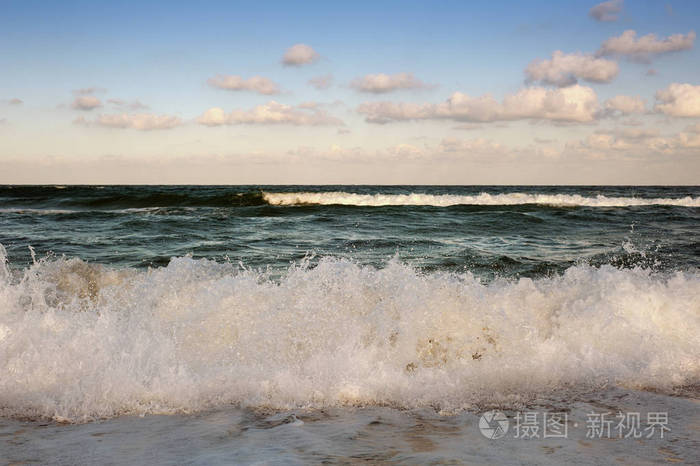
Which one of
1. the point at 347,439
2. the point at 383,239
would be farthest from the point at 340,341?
the point at 383,239

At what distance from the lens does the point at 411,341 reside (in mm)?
4535

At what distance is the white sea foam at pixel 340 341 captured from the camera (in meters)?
3.69

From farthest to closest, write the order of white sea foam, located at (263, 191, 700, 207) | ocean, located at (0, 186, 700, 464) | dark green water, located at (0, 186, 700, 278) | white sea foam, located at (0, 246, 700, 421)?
1. white sea foam, located at (263, 191, 700, 207)
2. dark green water, located at (0, 186, 700, 278)
3. white sea foam, located at (0, 246, 700, 421)
4. ocean, located at (0, 186, 700, 464)

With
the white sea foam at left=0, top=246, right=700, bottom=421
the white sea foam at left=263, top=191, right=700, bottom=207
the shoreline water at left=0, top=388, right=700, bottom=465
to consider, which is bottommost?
the shoreline water at left=0, top=388, right=700, bottom=465

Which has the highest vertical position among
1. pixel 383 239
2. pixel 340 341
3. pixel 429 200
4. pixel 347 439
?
pixel 429 200

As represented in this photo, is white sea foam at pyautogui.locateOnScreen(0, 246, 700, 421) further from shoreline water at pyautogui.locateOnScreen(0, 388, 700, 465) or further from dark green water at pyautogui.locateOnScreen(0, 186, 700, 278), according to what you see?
dark green water at pyautogui.locateOnScreen(0, 186, 700, 278)

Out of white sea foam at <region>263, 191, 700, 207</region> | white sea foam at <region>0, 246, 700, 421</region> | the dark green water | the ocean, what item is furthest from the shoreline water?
white sea foam at <region>263, 191, 700, 207</region>

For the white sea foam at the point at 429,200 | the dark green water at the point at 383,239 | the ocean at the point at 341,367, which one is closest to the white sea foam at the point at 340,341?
the ocean at the point at 341,367

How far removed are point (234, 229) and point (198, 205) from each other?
1283cm

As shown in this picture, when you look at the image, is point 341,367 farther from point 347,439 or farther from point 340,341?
point 347,439

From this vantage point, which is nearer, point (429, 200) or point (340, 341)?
point (340, 341)

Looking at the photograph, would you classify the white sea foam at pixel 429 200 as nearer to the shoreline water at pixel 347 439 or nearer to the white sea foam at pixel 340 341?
the white sea foam at pixel 340 341

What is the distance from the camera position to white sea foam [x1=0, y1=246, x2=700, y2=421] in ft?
12.1

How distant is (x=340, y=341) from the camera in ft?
14.6
